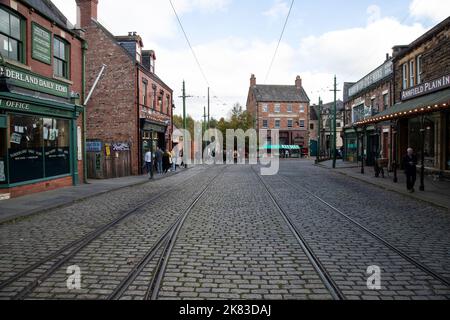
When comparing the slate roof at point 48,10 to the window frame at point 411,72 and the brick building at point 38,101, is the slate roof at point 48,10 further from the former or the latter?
the window frame at point 411,72

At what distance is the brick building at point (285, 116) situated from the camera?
67.8 metres

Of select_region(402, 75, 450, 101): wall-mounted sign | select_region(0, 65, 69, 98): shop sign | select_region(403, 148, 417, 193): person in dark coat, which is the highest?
select_region(402, 75, 450, 101): wall-mounted sign

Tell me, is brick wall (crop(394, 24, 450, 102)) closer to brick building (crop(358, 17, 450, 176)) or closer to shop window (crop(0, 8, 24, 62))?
brick building (crop(358, 17, 450, 176))

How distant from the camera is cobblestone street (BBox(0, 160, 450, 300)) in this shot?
4535 millimetres

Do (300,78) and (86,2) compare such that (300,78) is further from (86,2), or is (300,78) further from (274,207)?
(274,207)

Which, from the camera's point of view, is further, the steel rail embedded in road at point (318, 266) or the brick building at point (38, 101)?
the brick building at point (38, 101)

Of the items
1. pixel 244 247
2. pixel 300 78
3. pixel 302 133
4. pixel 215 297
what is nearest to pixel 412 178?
pixel 244 247

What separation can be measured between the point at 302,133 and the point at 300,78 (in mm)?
11696

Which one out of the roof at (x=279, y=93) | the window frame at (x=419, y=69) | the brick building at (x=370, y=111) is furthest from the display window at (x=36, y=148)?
the roof at (x=279, y=93)

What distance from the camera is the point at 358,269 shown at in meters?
5.28

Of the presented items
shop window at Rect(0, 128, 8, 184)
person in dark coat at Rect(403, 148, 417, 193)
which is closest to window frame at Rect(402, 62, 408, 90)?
person in dark coat at Rect(403, 148, 417, 193)

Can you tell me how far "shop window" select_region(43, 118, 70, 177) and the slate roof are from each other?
4162mm

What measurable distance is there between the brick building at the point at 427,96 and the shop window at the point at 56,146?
1482cm

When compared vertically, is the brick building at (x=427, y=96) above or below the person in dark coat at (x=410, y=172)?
above
